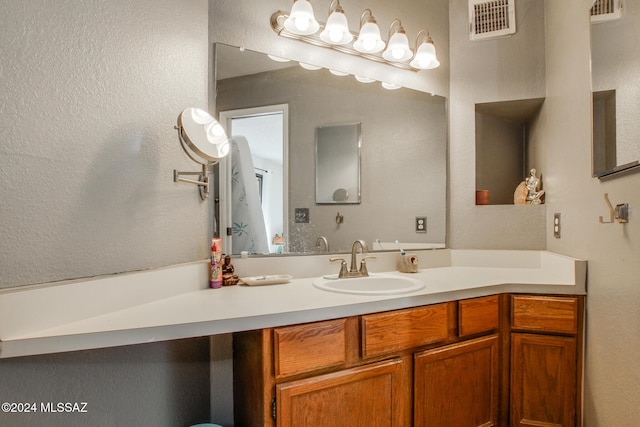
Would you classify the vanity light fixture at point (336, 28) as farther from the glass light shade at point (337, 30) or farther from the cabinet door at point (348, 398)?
the cabinet door at point (348, 398)

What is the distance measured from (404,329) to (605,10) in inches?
57.1

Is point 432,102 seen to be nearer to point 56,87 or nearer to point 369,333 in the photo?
point 369,333

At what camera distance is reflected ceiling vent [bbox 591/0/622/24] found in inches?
46.5

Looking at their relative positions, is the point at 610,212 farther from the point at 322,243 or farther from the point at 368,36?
the point at 368,36

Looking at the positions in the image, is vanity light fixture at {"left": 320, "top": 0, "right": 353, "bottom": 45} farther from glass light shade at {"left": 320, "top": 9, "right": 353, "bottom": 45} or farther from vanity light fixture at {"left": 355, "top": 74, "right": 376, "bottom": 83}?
vanity light fixture at {"left": 355, "top": 74, "right": 376, "bottom": 83}

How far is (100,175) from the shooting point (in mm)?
1003

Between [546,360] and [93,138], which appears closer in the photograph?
[93,138]

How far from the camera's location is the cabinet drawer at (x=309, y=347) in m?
1.04

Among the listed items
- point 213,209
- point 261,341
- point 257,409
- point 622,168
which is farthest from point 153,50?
point 622,168

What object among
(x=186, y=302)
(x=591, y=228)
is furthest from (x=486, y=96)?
(x=186, y=302)

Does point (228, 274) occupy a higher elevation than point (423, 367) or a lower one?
higher

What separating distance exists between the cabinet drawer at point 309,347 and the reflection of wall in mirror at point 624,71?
1150 mm

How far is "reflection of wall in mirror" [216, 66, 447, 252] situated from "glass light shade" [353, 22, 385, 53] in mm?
167

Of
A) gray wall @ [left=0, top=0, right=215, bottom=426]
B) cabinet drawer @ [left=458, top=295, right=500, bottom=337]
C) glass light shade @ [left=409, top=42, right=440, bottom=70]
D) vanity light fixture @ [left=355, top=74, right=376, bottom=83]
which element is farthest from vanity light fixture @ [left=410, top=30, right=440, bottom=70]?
cabinet drawer @ [left=458, top=295, right=500, bottom=337]
